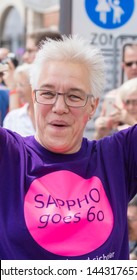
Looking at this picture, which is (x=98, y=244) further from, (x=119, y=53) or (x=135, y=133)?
(x=119, y=53)

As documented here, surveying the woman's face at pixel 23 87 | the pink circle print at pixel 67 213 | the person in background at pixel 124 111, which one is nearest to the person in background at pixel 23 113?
the woman's face at pixel 23 87

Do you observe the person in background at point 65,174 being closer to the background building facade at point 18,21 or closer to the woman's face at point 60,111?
the woman's face at point 60,111

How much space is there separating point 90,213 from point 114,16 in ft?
10.1

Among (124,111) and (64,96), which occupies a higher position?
(64,96)

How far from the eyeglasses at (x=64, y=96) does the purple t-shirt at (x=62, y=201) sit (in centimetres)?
19

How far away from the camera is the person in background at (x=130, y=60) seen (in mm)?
5383

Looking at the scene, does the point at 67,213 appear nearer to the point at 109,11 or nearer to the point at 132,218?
the point at 132,218

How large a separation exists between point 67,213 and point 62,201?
5 centimetres

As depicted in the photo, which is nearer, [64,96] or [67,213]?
[67,213]

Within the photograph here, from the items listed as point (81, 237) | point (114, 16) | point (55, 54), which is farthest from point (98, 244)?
point (114, 16)

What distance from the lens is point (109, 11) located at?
5.33m

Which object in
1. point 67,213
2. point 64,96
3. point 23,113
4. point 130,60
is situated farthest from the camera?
point 130,60

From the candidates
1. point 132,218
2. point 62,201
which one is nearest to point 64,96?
point 62,201

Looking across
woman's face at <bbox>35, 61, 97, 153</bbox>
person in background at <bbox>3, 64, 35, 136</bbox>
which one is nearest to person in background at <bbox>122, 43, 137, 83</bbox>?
person in background at <bbox>3, 64, 35, 136</bbox>
